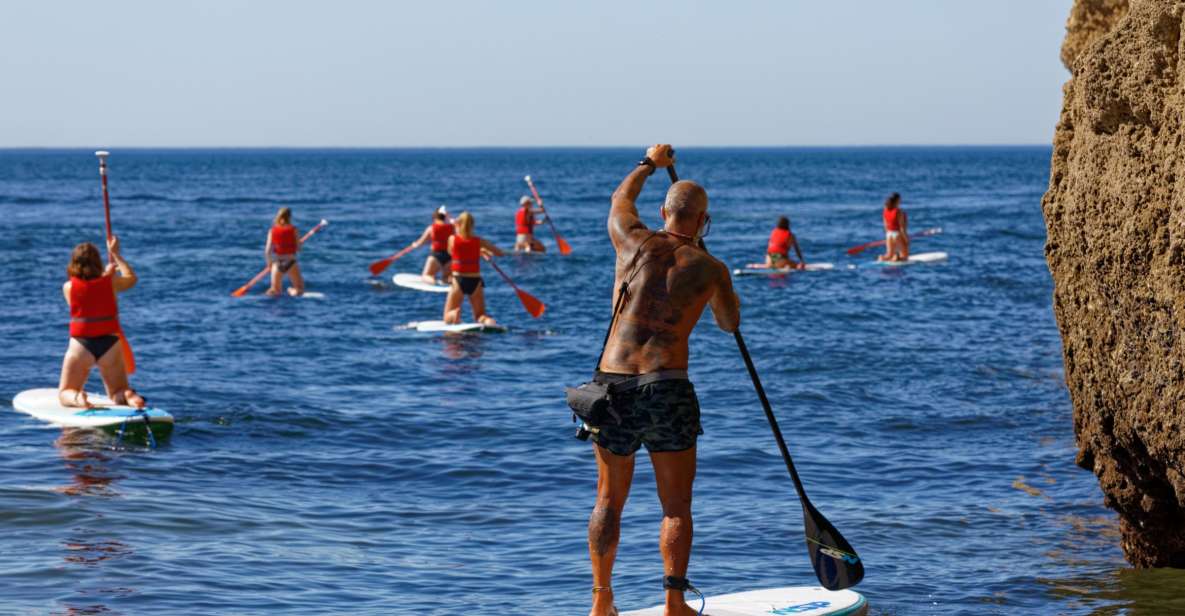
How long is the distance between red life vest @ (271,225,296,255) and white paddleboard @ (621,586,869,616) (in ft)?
59.4

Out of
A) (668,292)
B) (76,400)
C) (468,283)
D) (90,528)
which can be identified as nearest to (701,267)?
(668,292)

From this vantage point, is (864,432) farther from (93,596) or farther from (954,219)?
(954,219)

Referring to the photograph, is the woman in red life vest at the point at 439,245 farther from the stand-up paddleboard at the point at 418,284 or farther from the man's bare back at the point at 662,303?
the man's bare back at the point at 662,303

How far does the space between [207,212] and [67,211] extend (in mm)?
5940

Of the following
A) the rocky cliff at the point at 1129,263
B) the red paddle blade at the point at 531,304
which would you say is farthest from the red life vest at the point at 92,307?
the red paddle blade at the point at 531,304

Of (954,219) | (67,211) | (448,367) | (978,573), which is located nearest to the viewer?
(978,573)

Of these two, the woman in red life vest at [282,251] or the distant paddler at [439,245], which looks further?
the distant paddler at [439,245]

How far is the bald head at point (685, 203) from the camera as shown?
21.2 feet

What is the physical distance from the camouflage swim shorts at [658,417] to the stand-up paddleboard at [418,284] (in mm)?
20327

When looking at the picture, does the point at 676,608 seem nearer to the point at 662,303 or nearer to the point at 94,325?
the point at 662,303

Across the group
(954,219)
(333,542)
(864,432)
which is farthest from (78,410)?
(954,219)

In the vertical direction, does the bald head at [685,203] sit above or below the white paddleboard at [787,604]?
above

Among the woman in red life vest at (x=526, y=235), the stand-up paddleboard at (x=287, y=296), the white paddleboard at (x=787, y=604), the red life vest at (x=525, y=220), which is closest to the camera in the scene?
the white paddleboard at (x=787, y=604)

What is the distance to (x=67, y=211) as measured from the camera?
60.5 m
